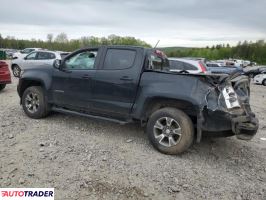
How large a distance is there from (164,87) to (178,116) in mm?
527

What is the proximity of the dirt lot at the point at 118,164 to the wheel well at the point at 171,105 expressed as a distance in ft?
2.03

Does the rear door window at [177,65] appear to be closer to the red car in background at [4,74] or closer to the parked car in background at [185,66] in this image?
the parked car in background at [185,66]

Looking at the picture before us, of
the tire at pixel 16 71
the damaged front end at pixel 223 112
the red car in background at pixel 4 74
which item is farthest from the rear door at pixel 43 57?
the damaged front end at pixel 223 112

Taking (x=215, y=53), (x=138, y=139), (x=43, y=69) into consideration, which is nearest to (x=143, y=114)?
(x=138, y=139)

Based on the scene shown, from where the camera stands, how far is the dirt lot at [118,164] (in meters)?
3.43

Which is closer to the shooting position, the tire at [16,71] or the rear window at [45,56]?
the rear window at [45,56]

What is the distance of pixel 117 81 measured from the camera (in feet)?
16.0

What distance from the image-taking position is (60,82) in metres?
5.58

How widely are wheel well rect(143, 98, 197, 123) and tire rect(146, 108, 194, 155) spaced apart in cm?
14

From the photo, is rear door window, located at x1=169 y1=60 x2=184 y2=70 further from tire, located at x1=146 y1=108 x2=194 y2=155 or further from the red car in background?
tire, located at x1=146 y1=108 x2=194 y2=155

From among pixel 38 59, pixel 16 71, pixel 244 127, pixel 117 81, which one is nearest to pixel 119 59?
pixel 117 81

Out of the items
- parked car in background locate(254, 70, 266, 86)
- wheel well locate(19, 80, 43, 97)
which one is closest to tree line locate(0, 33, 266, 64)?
parked car in background locate(254, 70, 266, 86)

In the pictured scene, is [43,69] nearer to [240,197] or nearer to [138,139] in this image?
[138,139]

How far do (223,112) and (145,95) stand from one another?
1.29m
